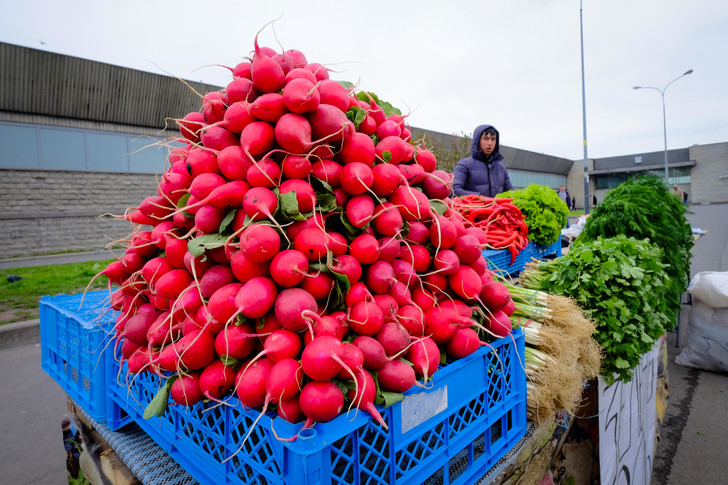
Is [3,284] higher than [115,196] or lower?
lower

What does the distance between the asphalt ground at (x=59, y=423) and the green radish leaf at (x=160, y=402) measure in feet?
7.08

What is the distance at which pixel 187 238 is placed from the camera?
1.36 m

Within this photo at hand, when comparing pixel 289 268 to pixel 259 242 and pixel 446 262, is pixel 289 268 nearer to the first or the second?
pixel 259 242

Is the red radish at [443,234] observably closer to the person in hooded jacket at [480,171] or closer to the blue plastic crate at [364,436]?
the blue plastic crate at [364,436]

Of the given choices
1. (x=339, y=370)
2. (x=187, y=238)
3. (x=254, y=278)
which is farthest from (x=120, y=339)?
(x=339, y=370)

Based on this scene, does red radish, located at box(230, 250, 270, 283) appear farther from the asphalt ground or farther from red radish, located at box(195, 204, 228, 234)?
the asphalt ground

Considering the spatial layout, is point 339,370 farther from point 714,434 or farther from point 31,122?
point 31,122

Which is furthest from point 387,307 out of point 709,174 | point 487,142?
point 709,174

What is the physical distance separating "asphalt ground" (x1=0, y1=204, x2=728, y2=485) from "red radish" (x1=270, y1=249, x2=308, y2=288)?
260cm

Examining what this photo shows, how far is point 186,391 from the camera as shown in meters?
1.08

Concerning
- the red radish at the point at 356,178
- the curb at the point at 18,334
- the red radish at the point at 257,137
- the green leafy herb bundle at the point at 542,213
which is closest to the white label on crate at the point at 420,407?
the red radish at the point at 356,178

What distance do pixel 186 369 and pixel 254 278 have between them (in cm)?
34

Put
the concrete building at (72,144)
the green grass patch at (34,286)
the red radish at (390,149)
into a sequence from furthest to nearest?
1. the concrete building at (72,144)
2. the green grass patch at (34,286)
3. the red radish at (390,149)

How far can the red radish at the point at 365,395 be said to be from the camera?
3.10 feet
